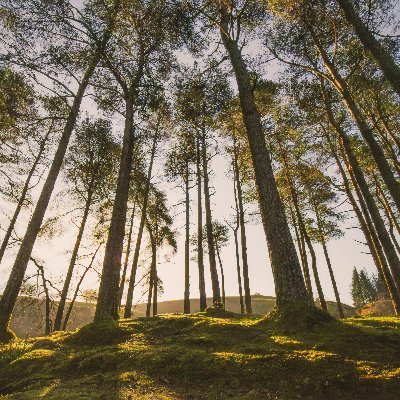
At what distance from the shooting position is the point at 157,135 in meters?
18.7

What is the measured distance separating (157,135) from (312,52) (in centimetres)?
952

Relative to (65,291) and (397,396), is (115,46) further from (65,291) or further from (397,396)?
(397,396)

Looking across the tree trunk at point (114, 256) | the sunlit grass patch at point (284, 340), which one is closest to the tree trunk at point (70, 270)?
the tree trunk at point (114, 256)

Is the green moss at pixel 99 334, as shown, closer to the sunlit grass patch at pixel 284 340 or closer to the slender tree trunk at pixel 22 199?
the sunlit grass patch at pixel 284 340

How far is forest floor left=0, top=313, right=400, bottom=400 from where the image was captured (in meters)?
3.42

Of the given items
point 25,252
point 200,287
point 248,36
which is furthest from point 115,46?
point 200,287

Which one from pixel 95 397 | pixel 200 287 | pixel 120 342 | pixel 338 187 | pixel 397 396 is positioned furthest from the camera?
pixel 200 287

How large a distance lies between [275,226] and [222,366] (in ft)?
10.2

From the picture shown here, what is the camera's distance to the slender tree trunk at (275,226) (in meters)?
5.90

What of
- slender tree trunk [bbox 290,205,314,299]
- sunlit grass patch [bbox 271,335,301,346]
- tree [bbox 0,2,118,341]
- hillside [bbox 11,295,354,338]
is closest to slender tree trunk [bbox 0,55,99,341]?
Answer: tree [bbox 0,2,118,341]

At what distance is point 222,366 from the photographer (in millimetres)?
4137

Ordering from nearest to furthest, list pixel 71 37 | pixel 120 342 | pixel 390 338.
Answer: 1. pixel 390 338
2. pixel 120 342
3. pixel 71 37

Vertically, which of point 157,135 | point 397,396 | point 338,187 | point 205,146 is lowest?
point 397,396

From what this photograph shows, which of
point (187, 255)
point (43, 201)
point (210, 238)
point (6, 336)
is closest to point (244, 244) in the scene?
point (210, 238)
